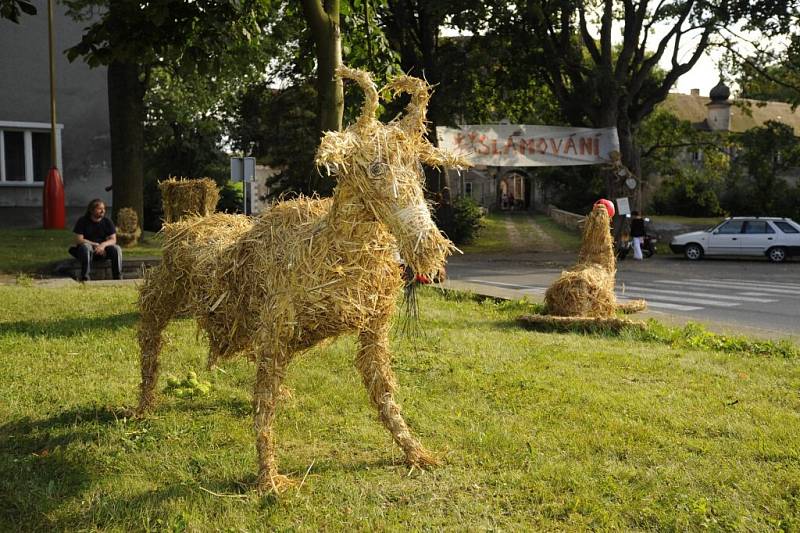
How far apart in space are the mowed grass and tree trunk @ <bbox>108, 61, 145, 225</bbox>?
9779 mm

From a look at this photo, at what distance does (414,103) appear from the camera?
3781 mm

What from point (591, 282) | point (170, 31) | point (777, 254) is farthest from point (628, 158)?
point (170, 31)

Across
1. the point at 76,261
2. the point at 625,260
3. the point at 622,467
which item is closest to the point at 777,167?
the point at 625,260

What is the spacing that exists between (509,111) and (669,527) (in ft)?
89.8

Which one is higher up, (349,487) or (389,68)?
(389,68)

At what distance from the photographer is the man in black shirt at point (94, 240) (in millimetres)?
11664

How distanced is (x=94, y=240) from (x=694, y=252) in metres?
19.6

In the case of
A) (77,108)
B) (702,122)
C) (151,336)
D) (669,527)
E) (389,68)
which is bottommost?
(669,527)

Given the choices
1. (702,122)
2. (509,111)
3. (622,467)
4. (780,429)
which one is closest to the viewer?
(622,467)

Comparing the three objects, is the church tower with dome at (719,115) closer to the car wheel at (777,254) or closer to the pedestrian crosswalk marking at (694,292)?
the car wheel at (777,254)

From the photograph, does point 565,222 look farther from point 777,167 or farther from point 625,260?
point 625,260

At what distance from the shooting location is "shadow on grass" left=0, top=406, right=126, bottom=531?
3.79 m

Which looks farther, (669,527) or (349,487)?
(349,487)

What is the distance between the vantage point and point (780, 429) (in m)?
5.02
